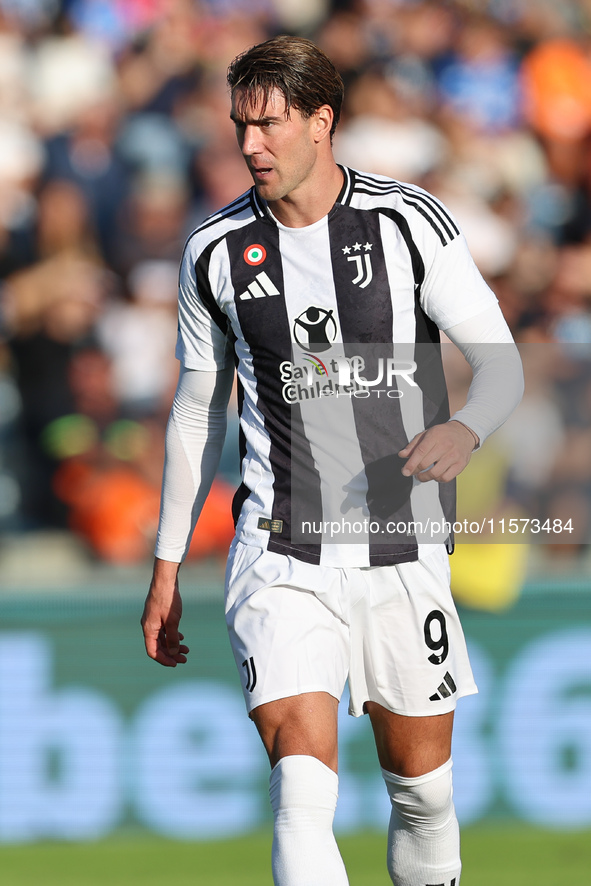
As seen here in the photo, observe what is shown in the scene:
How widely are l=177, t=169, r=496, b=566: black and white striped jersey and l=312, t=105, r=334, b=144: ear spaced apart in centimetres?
16

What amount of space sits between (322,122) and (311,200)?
0.19 m

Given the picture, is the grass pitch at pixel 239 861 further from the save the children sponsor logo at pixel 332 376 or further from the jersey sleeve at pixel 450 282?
the jersey sleeve at pixel 450 282

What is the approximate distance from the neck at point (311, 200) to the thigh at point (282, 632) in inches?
33.1

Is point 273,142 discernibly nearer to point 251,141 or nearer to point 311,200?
point 251,141

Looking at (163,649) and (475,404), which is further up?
(475,404)

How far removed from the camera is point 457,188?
609 centimetres

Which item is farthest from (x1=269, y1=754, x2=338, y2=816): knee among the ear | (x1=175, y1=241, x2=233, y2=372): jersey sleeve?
the ear

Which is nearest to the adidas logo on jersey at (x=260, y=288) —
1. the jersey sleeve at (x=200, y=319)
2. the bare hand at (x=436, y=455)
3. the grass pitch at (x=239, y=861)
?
the jersey sleeve at (x=200, y=319)

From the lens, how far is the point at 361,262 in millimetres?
2762

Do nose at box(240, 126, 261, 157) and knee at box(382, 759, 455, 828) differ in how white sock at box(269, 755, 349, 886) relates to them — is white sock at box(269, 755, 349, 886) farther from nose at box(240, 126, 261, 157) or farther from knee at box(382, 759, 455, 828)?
nose at box(240, 126, 261, 157)

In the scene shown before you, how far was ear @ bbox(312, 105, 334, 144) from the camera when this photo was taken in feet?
8.93

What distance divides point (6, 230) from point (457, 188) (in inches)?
94.7

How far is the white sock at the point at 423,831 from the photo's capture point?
290 cm

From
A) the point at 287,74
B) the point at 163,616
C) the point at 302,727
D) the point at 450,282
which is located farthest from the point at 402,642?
the point at 287,74
